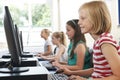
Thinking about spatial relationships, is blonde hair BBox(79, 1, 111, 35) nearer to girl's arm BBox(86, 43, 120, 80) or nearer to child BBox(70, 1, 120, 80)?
child BBox(70, 1, 120, 80)

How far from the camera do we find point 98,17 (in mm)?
1215

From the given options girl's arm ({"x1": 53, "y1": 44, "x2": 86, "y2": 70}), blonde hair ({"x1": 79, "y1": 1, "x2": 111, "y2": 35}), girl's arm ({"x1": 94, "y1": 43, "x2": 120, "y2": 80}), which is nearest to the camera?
girl's arm ({"x1": 94, "y1": 43, "x2": 120, "y2": 80})

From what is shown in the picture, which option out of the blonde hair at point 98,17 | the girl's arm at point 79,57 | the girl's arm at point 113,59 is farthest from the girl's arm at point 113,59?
the girl's arm at point 79,57

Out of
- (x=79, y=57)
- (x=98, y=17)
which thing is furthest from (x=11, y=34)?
(x=79, y=57)

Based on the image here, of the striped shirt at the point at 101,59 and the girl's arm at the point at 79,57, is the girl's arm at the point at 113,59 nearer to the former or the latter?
the striped shirt at the point at 101,59

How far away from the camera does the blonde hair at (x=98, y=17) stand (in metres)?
1.22

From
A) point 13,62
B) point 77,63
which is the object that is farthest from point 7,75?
point 77,63

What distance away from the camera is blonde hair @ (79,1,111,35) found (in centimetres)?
122

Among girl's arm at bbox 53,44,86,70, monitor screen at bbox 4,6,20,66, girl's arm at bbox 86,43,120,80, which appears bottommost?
girl's arm at bbox 53,44,86,70

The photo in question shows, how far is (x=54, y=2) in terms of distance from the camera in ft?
16.9

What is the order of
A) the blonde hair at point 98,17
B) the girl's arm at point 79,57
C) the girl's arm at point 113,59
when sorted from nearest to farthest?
1. the girl's arm at point 113,59
2. the blonde hair at point 98,17
3. the girl's arm at point 79,57

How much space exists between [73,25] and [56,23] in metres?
2.98

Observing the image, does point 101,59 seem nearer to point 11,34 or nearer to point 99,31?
point 99,31

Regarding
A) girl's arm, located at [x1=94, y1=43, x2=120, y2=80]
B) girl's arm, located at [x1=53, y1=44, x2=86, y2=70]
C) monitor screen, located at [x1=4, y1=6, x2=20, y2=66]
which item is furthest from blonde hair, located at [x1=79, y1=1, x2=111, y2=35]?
girl's arm, located at [x1=53, y1=44, x2=86, y2=70]
